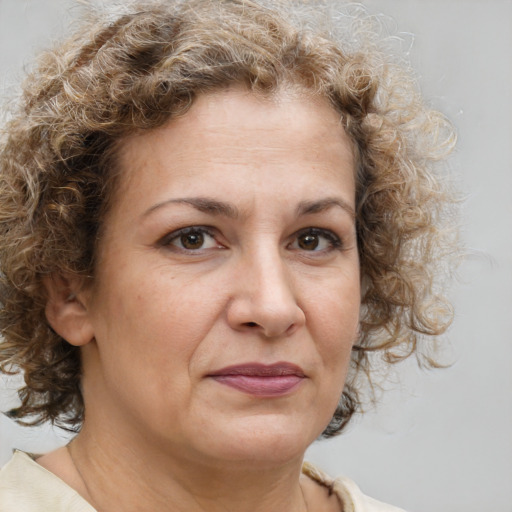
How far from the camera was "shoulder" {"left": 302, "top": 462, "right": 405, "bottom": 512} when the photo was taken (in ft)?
11.1

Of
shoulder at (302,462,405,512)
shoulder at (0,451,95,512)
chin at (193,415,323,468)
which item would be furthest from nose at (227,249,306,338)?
shoulder at (302,462,405,512)

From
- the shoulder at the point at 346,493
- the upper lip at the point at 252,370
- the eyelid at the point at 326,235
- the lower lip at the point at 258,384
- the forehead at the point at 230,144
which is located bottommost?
the shoulder at the point at 346,493

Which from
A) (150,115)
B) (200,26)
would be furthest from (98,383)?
(200,26)

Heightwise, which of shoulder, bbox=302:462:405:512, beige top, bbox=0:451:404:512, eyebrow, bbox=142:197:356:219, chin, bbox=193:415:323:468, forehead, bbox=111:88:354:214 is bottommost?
shoulder, bbox=302:462:405:512

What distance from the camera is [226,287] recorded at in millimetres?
2816

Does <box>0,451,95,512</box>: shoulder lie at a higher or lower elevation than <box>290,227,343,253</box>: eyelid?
lower

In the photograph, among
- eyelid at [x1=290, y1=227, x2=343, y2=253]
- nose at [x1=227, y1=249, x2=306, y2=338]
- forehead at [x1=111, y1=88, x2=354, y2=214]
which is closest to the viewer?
nose at [x1=227, y1=249, x2=306, y2=338]

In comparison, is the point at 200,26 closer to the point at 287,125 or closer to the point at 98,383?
the point at 287,125

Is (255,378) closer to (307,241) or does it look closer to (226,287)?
(226,287)

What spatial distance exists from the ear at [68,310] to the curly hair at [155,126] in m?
0.03

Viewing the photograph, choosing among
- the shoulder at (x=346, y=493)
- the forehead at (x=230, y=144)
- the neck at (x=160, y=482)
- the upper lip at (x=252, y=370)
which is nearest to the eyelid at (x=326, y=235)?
the forehead at (x=230, y=144)

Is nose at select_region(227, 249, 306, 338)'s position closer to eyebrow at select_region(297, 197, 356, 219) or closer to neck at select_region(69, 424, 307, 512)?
eyebrow at select_region(297, 197, 356, 219)

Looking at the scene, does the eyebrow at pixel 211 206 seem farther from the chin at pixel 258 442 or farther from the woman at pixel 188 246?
the chin at pixel 258 442

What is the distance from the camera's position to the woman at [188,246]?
2.82 meters
